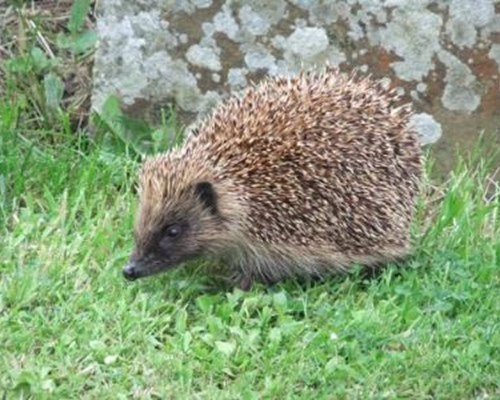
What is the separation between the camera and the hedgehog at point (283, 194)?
6.03 metres

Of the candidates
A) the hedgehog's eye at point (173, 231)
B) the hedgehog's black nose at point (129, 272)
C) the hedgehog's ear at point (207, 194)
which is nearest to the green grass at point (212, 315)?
the hedgehog's black nose at point (129, 272)

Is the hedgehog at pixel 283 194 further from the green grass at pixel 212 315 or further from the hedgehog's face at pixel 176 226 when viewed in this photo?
the green grass at pixel 212 315

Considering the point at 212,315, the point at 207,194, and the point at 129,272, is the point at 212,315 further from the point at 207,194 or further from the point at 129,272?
the point at 207,194

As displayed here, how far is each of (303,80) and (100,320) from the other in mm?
1496

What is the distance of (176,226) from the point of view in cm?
603

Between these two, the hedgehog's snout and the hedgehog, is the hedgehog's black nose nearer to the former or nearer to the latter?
the hedgehog's snout

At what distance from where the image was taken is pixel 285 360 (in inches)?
213

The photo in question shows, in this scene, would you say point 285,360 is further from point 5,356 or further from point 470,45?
point 470,45

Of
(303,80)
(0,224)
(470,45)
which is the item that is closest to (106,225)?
(0,224)

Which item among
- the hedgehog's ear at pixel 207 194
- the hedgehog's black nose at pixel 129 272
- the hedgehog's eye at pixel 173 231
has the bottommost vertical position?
the hedgehog's black nose at pixel 129 272

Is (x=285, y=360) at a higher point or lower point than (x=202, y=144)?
lower

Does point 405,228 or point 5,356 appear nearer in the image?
point 5,356

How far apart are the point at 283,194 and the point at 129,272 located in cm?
75

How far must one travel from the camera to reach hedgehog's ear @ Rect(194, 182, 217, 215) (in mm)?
6000
